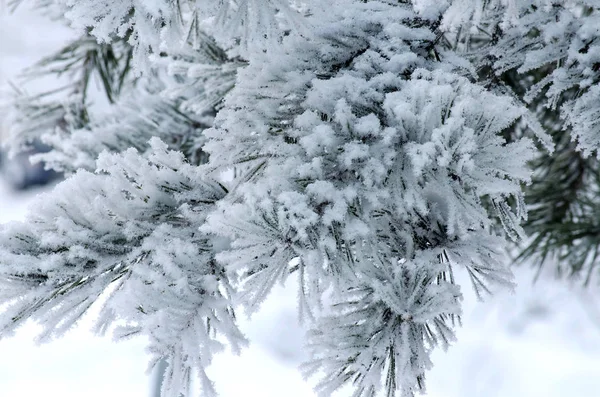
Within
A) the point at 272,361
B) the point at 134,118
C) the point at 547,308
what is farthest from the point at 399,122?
the point at 547,308

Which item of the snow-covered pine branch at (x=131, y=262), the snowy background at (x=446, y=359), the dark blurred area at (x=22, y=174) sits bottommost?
the snowy background at (x=446, y=359)

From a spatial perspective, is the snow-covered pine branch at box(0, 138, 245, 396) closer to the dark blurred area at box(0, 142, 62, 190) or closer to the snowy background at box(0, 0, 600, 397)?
the snowy background at box(0, 0, 600, 397)

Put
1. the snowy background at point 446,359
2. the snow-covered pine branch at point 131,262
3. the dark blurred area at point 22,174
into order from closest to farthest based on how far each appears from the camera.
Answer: the snow-covered pine branch at point 131,262, the snowy background at point 446,359, the dark blurred area at point 22,174

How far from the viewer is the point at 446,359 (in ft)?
10.3

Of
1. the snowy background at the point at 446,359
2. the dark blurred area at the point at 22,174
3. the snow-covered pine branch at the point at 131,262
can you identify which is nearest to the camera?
the snow-covered pine branch at the point at 131,262

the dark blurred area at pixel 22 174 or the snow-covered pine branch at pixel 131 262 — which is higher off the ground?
the snow-covered pine branch at pixel 131 262

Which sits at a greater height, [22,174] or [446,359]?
[22,174]

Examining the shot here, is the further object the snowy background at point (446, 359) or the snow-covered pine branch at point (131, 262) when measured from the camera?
the snowy background at point (446, 359)

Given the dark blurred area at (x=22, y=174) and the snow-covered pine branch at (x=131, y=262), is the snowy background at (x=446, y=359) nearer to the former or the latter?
the snow-covered pine branch at (x=131, y=262)

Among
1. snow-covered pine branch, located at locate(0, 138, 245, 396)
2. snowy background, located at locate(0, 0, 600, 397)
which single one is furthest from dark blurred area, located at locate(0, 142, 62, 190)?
snow-covered pine branch, located at locate(0, 138, 245, 396)

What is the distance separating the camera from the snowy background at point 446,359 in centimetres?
289

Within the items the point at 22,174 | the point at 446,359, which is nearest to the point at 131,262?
the point at 446,359

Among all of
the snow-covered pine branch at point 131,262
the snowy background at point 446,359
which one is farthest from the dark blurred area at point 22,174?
the snow-covered pine branch at point 131,262

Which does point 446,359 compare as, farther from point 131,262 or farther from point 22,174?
point 22,174
